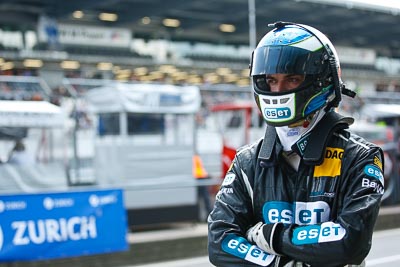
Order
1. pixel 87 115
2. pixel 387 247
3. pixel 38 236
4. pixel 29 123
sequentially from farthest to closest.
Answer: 1. pixel 87 115
2. pixel 29 123
3. pixel 387 247
4. pixel 38 236

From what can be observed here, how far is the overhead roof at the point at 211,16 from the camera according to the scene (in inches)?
1377

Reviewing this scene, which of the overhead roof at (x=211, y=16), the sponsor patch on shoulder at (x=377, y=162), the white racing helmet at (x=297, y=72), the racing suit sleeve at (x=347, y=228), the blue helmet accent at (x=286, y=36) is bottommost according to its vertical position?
the racing suit sleeve at (x=347, y=228)

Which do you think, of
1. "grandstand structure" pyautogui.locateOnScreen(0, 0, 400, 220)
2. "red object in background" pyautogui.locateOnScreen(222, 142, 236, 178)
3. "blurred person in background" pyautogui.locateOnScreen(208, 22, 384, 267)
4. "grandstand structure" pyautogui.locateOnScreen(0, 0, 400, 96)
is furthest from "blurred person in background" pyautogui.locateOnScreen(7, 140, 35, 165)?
"grandstand structure" pyautogui.locateOnScreen(0, 0, 400, 96)

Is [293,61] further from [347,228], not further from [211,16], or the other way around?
[211,16]

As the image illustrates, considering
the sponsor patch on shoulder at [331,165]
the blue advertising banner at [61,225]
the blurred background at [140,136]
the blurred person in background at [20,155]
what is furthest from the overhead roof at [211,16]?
the sponsor patch on shoulder at [331,165]

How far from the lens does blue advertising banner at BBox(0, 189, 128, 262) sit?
7.88m

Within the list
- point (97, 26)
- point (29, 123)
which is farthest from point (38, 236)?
point (97, 26)

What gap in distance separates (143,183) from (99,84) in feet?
7.20

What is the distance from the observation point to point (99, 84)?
1223cm

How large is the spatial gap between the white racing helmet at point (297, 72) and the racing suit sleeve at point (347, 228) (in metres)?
0.23

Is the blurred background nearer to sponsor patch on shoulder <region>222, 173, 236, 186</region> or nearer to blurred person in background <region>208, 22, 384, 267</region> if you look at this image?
sponsor patch on shoulder <region>222, 173, 236, 186</region>

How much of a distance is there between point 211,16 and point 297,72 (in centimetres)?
4003

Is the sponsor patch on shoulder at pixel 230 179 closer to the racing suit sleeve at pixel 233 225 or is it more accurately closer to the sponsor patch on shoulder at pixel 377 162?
the racing suit sleeve at pixel 233 225

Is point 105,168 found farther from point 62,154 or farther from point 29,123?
point 29,123
